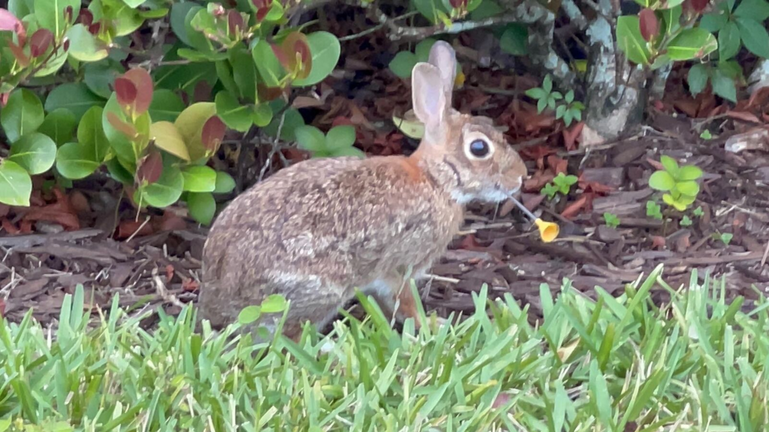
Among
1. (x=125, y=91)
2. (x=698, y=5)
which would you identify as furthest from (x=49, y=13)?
(x=698, y=5)

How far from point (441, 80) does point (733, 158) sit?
6.82 ft

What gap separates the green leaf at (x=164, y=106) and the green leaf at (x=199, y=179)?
1.11ft

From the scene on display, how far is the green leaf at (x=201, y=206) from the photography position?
423cm

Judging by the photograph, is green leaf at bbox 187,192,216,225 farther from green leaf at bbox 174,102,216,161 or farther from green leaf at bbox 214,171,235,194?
green leaf at bbox 174,102,216,161

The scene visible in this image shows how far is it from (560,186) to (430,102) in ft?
3.81

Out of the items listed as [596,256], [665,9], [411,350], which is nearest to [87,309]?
[411,350]

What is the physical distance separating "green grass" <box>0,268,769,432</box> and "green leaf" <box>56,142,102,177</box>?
86 cm

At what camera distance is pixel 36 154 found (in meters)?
3.88

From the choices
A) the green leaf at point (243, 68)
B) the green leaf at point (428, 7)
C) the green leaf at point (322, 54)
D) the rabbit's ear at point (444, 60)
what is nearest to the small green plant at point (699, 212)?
the rabbit's ear at point (444, 60)

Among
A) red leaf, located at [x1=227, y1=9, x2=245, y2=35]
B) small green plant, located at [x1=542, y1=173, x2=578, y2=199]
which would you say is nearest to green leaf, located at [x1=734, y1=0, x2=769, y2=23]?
small green plant, located at [x1=542, y1=173, x2=578, y2=199]

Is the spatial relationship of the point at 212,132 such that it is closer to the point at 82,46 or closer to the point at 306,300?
the point at 82,46

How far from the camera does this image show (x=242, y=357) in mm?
2982

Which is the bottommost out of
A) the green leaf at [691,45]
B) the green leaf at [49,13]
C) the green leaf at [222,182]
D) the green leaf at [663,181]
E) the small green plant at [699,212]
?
the small green plant at [699,212]

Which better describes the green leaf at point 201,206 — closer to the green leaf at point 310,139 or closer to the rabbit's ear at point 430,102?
the green leaf at point 310,139
